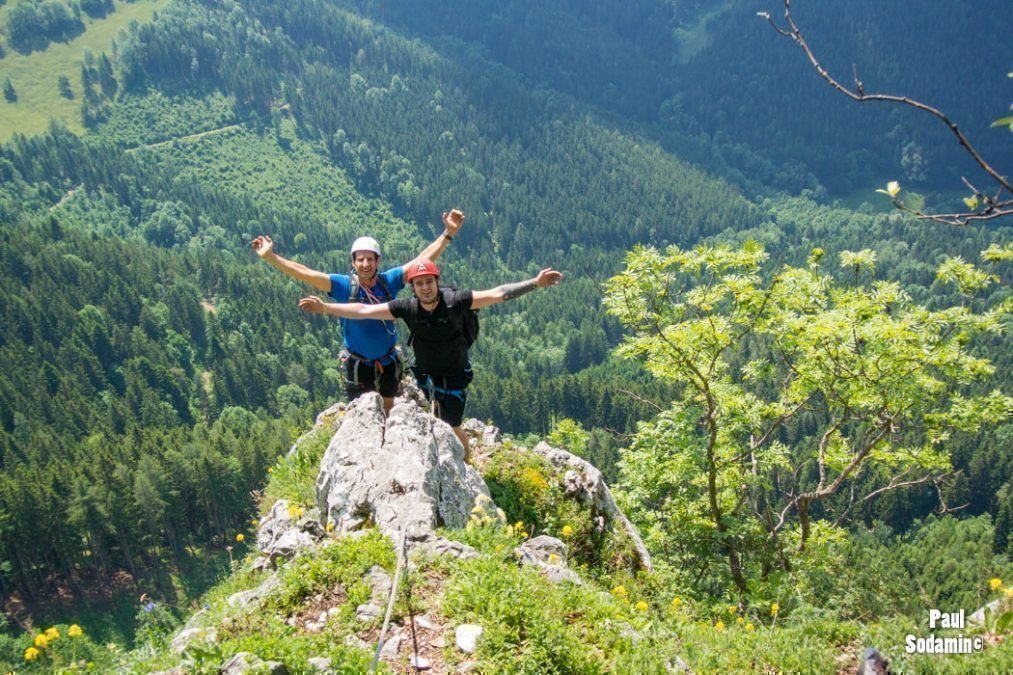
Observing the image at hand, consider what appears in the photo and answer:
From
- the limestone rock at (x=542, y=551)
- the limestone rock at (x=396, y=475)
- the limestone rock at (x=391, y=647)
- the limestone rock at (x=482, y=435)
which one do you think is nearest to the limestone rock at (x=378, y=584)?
the limestone rock at (x=391, y=647)

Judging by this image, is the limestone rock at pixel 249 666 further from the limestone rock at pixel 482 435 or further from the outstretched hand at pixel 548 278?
the limestone rock at pixel 482 435

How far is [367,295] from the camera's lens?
9383 millimetres

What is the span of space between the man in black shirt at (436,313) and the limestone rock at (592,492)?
287 cm

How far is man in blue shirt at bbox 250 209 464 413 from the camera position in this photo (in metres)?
9.41

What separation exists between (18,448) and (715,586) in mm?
100388

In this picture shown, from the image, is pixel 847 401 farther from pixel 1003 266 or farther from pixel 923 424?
pixel 1003 266

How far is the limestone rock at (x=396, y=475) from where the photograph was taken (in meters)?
8.28

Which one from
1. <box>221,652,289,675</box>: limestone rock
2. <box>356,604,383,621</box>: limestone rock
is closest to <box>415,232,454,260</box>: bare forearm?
<box>356,604,383,621</box>: limestone rock

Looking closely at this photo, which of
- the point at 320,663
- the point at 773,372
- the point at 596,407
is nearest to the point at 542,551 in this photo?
the point at 320,663

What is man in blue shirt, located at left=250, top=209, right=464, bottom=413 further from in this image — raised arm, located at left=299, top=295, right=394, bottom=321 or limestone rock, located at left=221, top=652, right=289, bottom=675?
limestone rock, located at left=221, top=652, right=289, bottom=675

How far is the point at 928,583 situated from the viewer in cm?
5756

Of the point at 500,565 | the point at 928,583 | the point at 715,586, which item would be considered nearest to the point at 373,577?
the point at 500,565

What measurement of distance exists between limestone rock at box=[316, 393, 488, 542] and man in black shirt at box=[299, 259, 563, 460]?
0.72 metres

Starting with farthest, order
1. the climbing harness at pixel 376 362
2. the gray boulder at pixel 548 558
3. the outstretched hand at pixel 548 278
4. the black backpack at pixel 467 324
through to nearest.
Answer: the climbing harness at pixel 376 362 < the black backpack at pixel 467 324 < the outstretched hand at pixel 548 278 < the gray boulder at pixel 548 558
